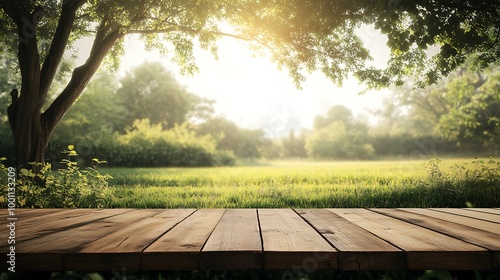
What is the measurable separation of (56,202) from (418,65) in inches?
267

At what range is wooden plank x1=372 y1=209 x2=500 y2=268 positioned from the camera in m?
1.49

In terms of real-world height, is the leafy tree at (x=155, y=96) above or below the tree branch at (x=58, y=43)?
above

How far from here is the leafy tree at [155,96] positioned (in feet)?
120

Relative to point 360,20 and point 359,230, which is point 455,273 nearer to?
point 359,230

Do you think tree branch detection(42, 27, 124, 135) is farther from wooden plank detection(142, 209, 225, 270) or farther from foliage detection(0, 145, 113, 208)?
wooden plank detection(142, 209, 225, 270)

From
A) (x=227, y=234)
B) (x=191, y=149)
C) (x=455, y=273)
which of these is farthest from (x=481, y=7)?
(x=191, y=149)

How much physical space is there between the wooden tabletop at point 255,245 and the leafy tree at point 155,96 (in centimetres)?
3532

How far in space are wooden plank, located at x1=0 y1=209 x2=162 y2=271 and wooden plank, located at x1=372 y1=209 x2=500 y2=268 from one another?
2.05 meters

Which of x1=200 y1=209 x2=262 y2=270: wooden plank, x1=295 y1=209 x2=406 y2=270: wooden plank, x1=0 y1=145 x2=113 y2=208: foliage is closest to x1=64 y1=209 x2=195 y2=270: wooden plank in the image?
x1=200 y1=209 x2=262 y2=270: wooden plank

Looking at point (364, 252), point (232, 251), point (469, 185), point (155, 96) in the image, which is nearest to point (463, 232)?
point (364, 252)

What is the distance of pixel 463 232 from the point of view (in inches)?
72.6

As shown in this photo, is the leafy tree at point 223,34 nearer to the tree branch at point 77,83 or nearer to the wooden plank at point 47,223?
the tree branch at point 77,83

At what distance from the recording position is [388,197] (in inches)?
200

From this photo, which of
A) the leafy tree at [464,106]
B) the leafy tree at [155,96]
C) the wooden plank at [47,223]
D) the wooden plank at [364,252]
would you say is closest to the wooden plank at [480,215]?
the wooden plank at [364,252]
